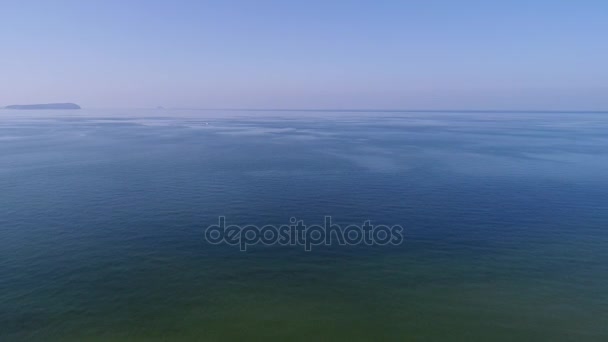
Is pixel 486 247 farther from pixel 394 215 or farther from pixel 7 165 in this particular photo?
pixel 7 165

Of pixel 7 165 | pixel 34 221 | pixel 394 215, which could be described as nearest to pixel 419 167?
pixel 394 215

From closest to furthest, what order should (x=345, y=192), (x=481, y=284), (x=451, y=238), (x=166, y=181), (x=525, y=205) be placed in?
(x=481, y=284) < (x=451, y=238) < (x=525, y=205) < (x=345, y=192) < (x=166, y=181)

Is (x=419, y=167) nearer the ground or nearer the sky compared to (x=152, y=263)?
nearer the sky

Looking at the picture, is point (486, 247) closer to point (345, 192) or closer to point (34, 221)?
point (345, 192)

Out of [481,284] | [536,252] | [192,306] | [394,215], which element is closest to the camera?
[192,306]

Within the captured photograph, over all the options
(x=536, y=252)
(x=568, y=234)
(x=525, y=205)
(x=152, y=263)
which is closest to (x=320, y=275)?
(x=152, y=263)

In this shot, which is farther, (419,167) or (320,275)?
(419,167)

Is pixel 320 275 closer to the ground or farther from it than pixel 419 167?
closer to the ground
